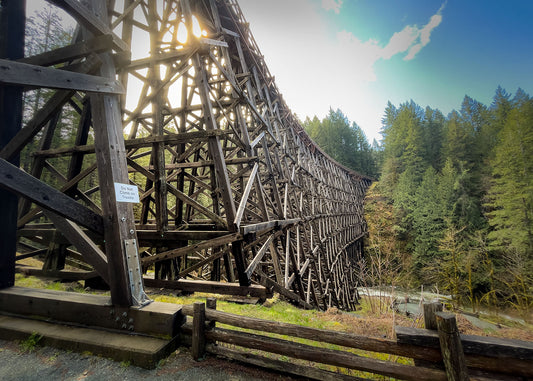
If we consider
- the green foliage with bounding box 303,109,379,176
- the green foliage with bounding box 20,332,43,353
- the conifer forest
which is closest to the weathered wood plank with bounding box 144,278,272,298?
the green foliage with bounding box 20,332,43,353

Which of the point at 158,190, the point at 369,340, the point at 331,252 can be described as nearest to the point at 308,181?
the point at 331,252

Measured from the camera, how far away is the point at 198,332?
2.45 meters


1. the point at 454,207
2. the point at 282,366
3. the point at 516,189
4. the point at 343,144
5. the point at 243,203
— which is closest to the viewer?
the point at 282,366

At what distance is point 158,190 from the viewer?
4.08 metres

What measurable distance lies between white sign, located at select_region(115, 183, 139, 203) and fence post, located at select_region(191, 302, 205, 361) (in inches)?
58.2

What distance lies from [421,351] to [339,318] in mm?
3957

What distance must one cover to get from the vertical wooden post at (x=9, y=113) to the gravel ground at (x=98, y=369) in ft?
3.90

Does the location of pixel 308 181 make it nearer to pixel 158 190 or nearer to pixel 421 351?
pixel 158 190

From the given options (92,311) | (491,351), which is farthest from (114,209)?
(491,351)

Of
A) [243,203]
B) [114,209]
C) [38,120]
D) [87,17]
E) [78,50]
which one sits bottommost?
[114,209]

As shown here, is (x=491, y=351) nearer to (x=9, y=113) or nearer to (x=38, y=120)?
(x=38, y=120)

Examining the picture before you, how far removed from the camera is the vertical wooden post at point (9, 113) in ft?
9.43

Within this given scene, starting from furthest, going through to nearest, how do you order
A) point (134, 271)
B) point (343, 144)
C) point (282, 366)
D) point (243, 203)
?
point (343, 144), point (243, 203), point (134, 271), point (282, 366)

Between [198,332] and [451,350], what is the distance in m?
2.54
